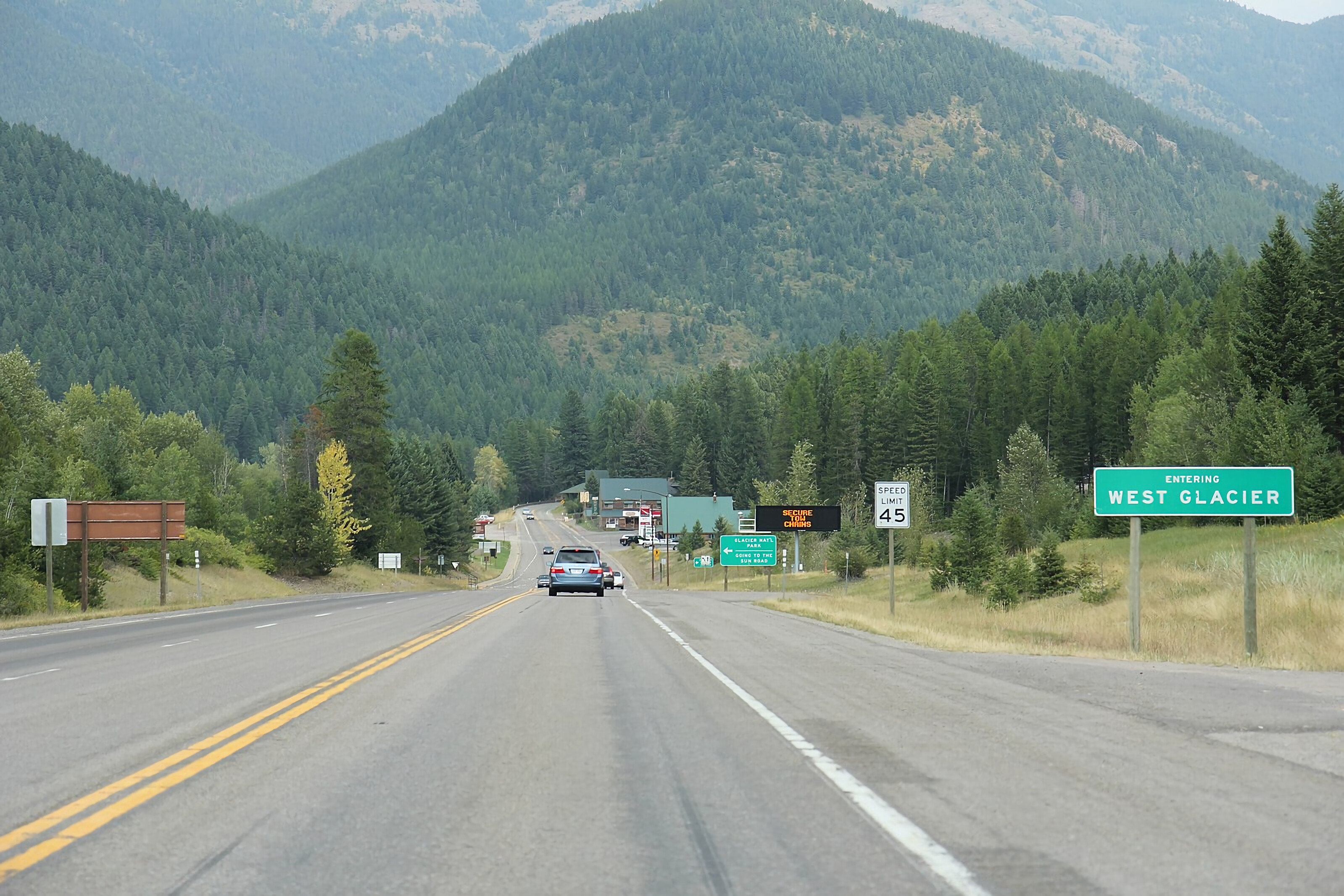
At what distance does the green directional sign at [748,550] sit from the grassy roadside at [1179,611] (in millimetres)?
15202

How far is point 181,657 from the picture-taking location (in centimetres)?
2034

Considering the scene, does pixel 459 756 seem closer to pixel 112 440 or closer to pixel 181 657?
pixel 181 657

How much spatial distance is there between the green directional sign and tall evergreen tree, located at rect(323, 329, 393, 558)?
34593 millimetres

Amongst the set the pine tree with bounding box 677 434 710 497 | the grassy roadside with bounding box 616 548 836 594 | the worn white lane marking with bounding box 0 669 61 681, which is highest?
the pine tree with bounding box 677 434 710 497

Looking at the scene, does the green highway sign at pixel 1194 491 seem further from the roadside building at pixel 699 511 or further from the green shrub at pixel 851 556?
the roadside building at pixel 699 511

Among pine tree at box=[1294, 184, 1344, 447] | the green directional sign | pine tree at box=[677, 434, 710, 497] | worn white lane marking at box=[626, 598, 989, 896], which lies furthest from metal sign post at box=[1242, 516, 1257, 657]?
pine tree at box=[677, 434, 710, 497]

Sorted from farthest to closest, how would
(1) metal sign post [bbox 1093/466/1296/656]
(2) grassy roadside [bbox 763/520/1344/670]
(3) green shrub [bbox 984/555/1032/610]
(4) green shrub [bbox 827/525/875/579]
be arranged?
(4) green shrub [bbox 827/525/875/579] → (3) green shrub [bbox 984/555/1032/610] → (2) grassy roadside [bbox 763/520/1344/670] → (1) metal sign post [bbox 1093/466/1296/656]

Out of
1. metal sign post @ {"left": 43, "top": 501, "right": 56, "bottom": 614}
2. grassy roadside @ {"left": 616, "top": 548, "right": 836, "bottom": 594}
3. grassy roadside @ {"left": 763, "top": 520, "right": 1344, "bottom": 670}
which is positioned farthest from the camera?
grassy roadside @ {"left": 616, "top": 548, "right": 836, "bottom": 594}

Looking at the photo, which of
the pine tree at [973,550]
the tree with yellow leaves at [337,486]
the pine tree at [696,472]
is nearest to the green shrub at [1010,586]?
the pine tree at [973,550]

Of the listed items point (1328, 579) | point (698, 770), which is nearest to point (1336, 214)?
point (1328, 579)

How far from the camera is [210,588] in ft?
208

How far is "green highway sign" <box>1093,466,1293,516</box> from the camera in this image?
20312 mm

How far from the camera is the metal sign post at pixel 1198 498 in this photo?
65.6ft

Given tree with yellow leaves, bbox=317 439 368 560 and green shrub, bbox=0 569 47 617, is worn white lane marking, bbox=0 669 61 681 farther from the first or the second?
tree with yellow leaves, bbox=317 439 368 560
